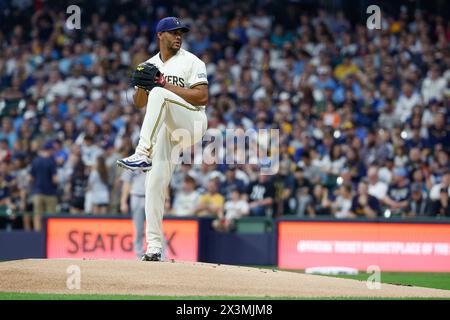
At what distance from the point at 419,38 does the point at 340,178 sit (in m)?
5.36

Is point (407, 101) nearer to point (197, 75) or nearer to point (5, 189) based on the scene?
point (5, 189)

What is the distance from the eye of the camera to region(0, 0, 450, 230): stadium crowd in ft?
62.4

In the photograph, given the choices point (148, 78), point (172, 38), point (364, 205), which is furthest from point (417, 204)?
point (148, 78)

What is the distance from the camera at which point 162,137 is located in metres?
10.8

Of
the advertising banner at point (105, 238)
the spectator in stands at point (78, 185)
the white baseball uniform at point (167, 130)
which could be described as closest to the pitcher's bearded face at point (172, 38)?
the white baseball uniform at point (167, 130)

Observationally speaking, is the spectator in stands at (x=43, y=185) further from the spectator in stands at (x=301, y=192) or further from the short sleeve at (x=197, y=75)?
the short sleeve at (x=197, y=75)

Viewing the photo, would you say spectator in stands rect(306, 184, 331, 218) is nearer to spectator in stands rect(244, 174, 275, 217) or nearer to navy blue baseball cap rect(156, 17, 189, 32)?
spectator in stands rect(244, 174, 275, 217)

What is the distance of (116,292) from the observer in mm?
9570

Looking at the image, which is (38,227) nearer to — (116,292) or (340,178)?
(340,178)

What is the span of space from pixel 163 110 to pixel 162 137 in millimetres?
426

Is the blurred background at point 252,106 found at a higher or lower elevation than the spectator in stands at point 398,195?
higher

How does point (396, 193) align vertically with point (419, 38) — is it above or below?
below

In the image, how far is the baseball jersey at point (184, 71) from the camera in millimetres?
10789
